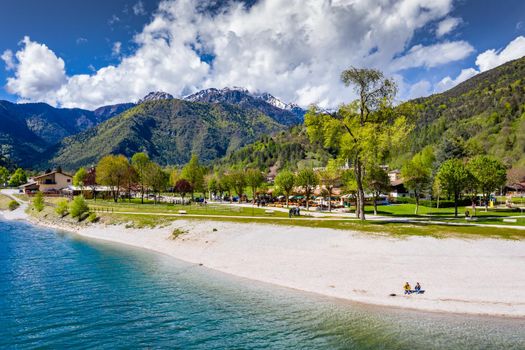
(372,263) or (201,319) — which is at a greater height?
(372,263)

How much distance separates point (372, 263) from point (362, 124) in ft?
68.8

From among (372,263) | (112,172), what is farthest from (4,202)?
(372,263)

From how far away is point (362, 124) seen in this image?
46.8 m

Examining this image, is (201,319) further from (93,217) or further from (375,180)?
(93,217)

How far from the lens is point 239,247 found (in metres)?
41.2

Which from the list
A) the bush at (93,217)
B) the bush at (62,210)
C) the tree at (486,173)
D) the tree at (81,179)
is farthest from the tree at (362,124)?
the tree at (81,179)

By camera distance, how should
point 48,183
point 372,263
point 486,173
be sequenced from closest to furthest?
point 372,263, point 486,173, point 48,183

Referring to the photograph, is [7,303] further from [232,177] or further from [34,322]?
[232,177]

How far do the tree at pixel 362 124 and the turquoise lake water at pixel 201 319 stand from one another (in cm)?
2279

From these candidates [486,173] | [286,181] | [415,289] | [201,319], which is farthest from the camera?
[286,181]

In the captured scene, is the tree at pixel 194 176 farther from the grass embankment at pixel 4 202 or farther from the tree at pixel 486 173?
the tree at pixel 486 173

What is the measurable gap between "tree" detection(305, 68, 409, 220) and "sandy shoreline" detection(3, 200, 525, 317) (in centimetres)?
1077

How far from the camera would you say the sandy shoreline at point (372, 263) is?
24.8 m

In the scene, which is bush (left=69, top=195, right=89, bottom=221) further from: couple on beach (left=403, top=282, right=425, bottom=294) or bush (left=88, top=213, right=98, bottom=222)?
couple on beach (left=403, top=282, right=425, bottom=294)
